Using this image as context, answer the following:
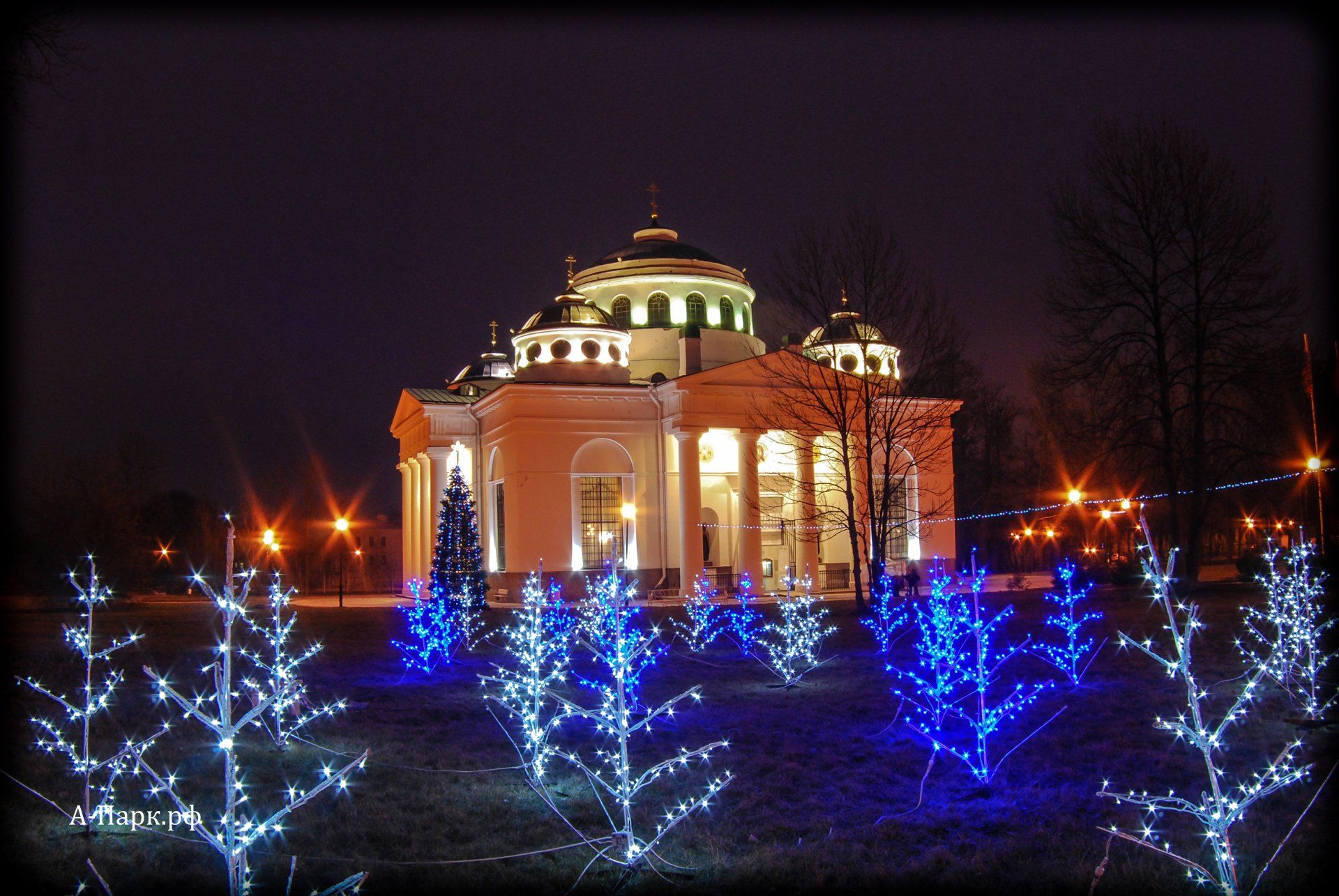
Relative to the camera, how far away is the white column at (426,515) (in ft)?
133

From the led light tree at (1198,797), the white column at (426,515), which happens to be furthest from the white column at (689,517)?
the led light tree at (1198,797)

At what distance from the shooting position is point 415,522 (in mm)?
43438

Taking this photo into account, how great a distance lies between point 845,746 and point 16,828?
7.35 meters

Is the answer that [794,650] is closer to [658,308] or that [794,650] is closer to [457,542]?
[457,542]

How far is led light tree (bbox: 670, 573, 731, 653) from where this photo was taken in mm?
19691

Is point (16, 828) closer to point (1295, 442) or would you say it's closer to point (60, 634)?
point (60, 634)

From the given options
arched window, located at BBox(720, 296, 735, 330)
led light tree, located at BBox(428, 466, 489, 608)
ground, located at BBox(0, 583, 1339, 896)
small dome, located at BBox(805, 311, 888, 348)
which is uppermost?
arched window, located at BBox(720, 296, 735, 330)

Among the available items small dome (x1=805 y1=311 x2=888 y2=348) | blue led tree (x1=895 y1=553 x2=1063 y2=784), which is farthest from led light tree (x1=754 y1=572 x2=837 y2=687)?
small dome (x1=805 y1=311 x2=888 y2=348)

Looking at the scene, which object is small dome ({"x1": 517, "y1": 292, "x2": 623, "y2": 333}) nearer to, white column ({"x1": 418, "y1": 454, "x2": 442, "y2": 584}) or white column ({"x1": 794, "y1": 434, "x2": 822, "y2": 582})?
white column ({"x1": 418, "y1": 454, "x2": 442, "y2": 584})

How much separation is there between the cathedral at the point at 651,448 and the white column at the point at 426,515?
11 centimetres

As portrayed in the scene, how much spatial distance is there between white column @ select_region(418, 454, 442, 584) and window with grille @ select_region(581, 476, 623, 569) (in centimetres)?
750

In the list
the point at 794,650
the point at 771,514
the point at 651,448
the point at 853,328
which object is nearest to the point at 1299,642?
the point at 794,650

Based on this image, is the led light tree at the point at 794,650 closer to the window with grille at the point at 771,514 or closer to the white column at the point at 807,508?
the white column at the point at 807,508

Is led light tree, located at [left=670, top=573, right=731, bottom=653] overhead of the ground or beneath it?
overhead
